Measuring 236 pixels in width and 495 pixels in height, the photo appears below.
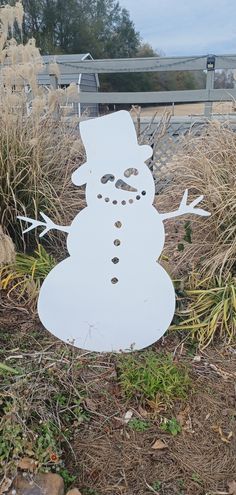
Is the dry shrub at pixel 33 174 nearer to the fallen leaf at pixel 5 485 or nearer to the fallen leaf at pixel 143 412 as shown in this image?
the fallen leaf at pixel 143 412

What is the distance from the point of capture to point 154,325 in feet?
7.05

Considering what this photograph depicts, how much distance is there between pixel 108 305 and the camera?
2152 millimetres

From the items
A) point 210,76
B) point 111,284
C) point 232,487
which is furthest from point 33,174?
point 210,76

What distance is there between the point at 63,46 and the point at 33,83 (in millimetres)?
24764

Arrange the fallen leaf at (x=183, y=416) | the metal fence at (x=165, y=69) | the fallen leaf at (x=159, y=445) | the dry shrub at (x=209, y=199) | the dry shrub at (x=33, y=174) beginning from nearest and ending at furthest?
the fallen leaf at (x=159, y=445) < the fallen leaf at (x=183, y=416) < the dry shrub at (x=209, y=199) < the dry shrub at (x=33, y=174) < the metal fence at (x=165, y=69)

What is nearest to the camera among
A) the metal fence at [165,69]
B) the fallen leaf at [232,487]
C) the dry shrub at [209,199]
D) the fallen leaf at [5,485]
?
the fallen leaf at [5,485]

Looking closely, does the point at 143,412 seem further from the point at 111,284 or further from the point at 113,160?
the point at 113,160

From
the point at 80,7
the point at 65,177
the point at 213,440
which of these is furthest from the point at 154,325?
the point at 80,7

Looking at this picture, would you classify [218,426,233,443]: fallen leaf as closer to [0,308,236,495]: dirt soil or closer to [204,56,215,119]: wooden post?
[0,308,236,495]: dirt soil

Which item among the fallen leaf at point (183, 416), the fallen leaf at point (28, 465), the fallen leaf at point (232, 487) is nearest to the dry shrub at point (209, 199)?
the fallen leaf at point (183, 416)

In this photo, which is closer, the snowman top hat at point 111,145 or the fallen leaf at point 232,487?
the fallen leaf at point 232,487

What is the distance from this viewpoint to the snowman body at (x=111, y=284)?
2.10m

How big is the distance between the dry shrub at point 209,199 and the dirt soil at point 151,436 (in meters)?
0.61

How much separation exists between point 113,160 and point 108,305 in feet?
2.23
